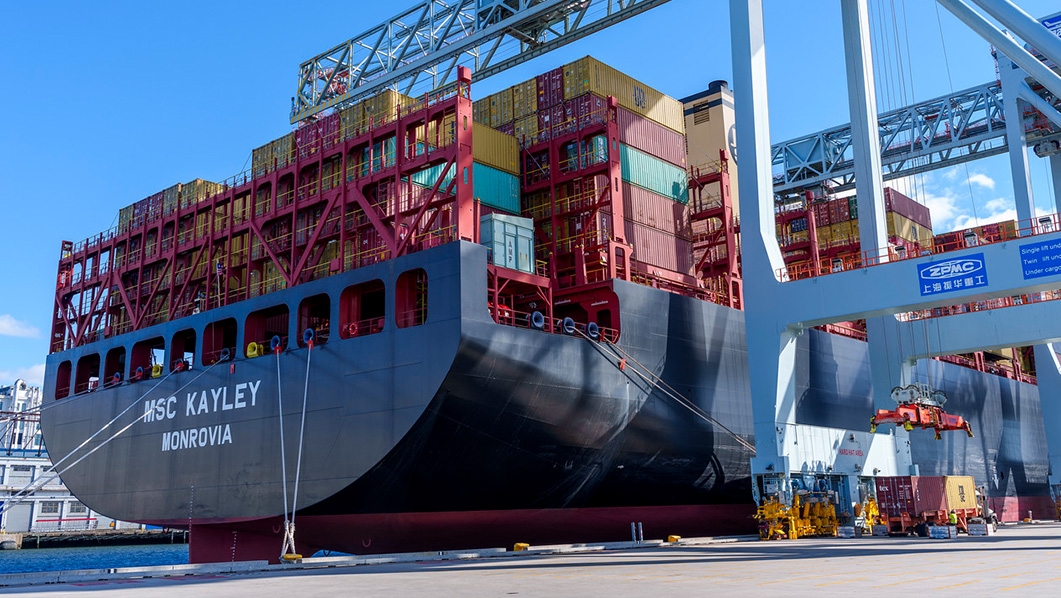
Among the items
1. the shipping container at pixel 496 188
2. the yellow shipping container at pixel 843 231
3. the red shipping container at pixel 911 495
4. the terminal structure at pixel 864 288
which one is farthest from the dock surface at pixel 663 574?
the yellow shipping container at pixel 843 231

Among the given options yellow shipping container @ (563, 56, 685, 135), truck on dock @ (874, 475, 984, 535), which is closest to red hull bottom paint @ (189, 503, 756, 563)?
truck on dock @ (874, 475, 984, 535)

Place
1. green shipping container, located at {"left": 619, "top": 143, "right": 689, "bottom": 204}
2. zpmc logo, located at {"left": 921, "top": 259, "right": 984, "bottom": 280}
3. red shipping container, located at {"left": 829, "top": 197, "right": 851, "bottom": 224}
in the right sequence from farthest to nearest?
red shipping container, located at {"left": 829, "top": 197, "right": 851, "bottom": 224}
green shipping container, located at {"left": 619, "top": 143, "right": 689, "bottom": 204}
zpmc logo, located at {"left": 921, "top": 259, "right": 984, "bottom": 280}

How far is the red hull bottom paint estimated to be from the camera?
64.5 ft

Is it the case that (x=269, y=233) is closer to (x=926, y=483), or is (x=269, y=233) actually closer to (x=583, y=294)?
(x=583, y=294)

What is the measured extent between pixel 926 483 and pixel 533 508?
31.4 ft

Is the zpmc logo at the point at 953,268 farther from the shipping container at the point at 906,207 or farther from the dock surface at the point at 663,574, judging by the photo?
the shipping container at the point at 906,207

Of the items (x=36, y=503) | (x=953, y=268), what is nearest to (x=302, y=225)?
(x=953, y=268)

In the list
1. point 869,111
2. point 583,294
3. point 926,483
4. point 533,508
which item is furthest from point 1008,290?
point 533,508

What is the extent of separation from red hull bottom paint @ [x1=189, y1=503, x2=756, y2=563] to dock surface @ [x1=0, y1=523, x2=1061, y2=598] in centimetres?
196

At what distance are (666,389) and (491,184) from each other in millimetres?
7125

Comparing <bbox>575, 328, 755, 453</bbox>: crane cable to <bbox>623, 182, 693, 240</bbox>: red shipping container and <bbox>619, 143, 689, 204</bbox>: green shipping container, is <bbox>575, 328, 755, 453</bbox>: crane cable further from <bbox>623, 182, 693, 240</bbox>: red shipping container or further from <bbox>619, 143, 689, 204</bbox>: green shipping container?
<bbox>619, 143, 689, 204</bbox>: green shipping container

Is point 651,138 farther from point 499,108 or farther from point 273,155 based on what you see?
point 273,155

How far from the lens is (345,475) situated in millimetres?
19406

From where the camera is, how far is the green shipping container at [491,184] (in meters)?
22.1
